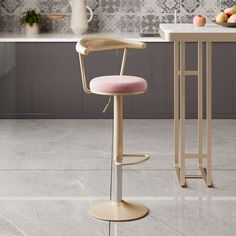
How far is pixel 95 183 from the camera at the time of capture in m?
4.41

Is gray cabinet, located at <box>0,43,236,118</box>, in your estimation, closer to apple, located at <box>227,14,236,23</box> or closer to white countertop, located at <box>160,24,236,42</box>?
apple, located at <box>227,14,236,23</box>

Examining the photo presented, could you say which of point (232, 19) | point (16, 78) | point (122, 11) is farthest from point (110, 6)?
point (232, 19)

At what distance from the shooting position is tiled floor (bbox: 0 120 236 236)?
3604mm

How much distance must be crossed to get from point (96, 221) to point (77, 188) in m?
0.66

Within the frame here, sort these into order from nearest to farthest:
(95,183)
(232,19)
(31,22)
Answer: (232,19) → (95,183) → (31,22)

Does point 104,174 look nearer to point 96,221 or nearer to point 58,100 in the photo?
point 96,221

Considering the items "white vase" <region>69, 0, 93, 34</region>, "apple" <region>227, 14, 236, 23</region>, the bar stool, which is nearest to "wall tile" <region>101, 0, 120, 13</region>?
"white vase" <region>69, 0, 93, 34</region>

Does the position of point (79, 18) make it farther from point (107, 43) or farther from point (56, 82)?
point (107, 43)

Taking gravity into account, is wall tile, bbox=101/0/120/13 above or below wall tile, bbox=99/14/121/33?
above

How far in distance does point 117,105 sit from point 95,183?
2.92 ft

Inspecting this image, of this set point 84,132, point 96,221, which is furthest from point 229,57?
point 96,221

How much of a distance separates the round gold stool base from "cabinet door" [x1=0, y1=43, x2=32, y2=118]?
287 cm

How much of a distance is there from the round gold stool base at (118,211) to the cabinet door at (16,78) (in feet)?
9.42

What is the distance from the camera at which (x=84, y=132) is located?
6039 millimetres
